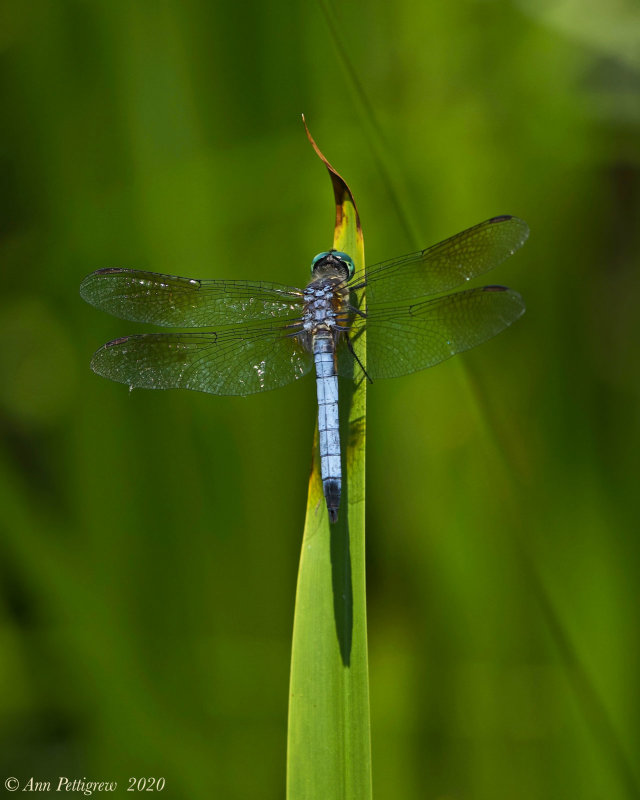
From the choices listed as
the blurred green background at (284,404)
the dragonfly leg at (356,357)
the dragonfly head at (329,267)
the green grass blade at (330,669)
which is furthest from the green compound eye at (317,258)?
the green grass blade at (330,669)

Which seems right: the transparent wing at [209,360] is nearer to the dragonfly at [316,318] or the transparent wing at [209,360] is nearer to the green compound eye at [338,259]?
the dragonfly at [316,318]

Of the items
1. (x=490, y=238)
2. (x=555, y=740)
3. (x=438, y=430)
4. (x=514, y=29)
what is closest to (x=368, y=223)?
(x=490, y=238)

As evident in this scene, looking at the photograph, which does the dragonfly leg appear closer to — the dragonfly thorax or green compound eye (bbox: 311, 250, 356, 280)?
the dragonfly thorax

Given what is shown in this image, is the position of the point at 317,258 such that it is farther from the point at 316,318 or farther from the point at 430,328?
the point at 430,328

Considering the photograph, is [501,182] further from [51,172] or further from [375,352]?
[51,172]

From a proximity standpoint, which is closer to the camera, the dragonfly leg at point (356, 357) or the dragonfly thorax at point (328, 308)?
the dragonfly leg at point (356, 357)
